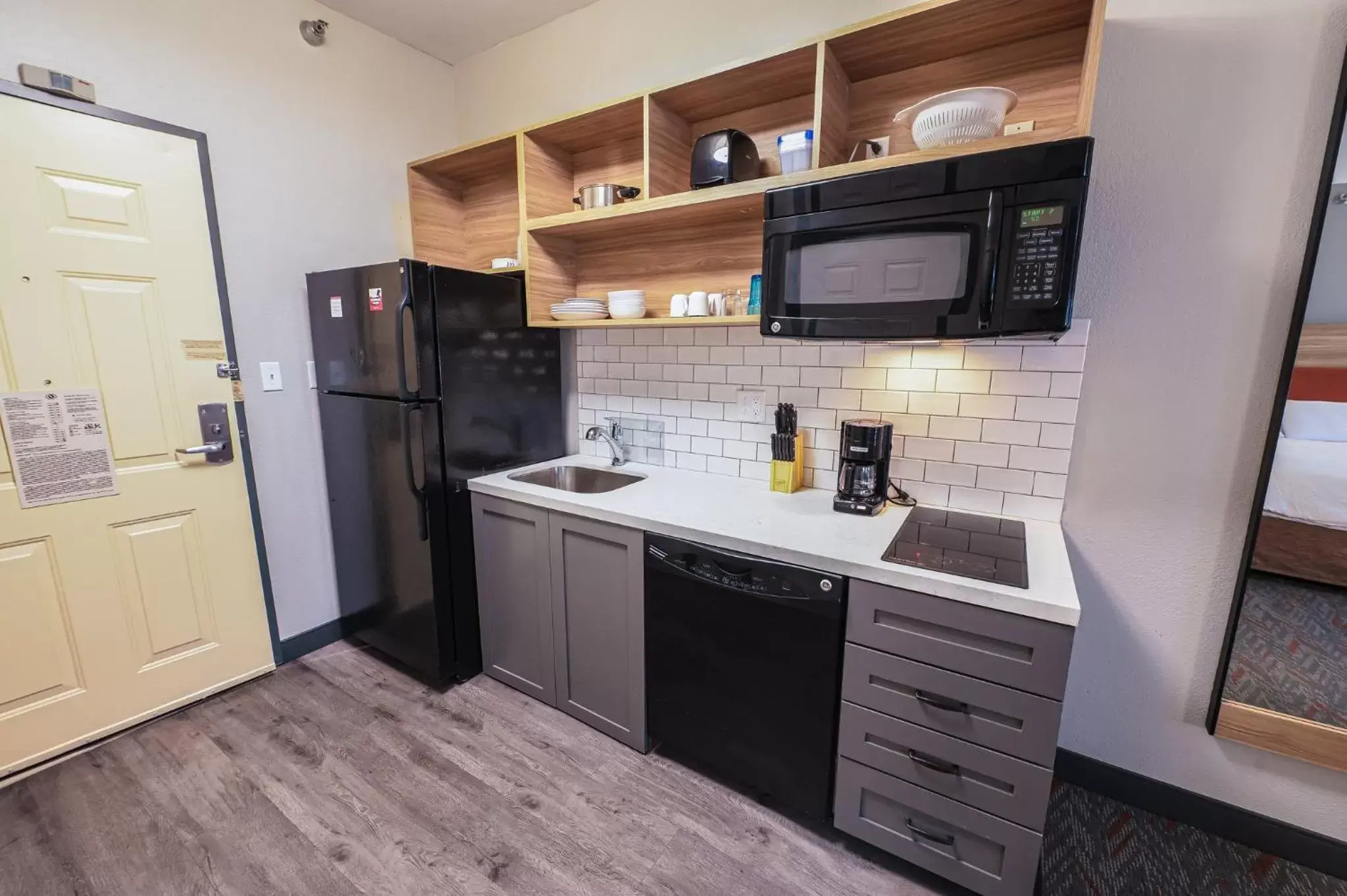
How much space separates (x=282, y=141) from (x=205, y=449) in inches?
50.0

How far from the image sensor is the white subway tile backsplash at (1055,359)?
151cm

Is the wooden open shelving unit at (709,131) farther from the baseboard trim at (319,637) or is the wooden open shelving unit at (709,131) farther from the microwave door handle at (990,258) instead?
the baseboard trim at (319,637)

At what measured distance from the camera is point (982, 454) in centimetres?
166

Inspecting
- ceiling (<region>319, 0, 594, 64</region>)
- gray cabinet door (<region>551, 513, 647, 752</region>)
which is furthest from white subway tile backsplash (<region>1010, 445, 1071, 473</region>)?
ceiling (<region>319, 0, 594, 64</region>)

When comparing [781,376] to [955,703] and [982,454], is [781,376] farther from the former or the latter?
[955,703]

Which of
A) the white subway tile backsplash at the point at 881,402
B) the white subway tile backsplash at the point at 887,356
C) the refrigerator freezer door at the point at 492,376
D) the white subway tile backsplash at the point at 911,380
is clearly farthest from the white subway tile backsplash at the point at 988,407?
the refrigerator freezer door at the point at 492,376

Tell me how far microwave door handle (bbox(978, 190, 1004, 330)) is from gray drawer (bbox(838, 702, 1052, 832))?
0.99 metres

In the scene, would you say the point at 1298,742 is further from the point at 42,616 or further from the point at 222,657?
the point at 42,616

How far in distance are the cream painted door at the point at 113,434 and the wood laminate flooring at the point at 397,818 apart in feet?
0.74

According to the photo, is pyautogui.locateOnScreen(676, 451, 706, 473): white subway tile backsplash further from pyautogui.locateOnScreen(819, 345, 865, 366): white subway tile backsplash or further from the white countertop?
pyautogui.locateOnScreen(819, 345, 865, 366): white subway tile backsplash

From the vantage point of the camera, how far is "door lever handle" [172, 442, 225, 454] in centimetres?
194

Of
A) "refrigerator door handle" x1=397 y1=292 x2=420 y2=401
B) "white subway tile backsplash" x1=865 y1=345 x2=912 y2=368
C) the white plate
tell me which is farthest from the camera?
the white plate

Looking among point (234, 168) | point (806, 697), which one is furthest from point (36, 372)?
point (806, 697)

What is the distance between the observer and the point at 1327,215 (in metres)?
1.22
